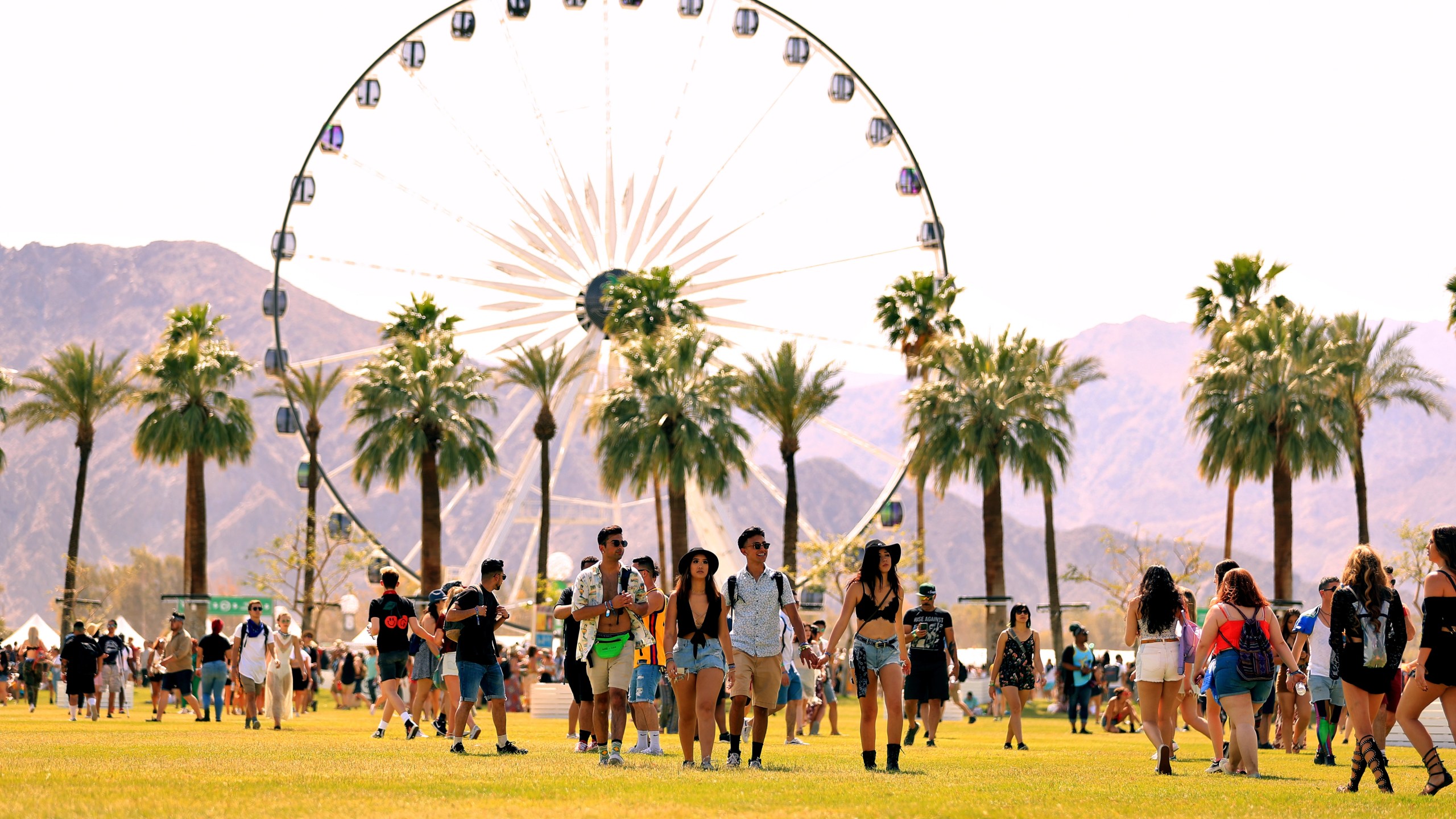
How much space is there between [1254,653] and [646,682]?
4.59m

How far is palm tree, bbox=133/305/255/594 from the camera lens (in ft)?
175

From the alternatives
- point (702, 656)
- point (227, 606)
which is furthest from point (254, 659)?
point (227, 606)

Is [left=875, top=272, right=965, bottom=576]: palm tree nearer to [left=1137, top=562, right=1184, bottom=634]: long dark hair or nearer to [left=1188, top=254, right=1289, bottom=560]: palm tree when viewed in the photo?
[left=1188, top=254, right=1289, bottom=560]: palm tree

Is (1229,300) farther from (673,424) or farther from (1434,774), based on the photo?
(1434,774)

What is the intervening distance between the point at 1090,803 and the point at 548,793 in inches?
133

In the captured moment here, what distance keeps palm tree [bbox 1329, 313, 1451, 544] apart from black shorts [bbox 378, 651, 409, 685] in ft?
110

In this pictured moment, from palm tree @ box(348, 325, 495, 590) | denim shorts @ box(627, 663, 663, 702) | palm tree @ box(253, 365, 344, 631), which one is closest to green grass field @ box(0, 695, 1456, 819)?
denim shorts @ box(627, 663, 663, 702)

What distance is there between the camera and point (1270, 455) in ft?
149

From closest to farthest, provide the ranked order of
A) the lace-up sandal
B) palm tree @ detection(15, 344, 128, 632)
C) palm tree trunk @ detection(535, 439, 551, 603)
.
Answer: the lace-up sandal → palm tree trunk @ detection(535, 439, 551, 603) → palm tree @ detection(15, 344, 128, 632)

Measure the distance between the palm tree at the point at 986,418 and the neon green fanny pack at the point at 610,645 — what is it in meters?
32.3

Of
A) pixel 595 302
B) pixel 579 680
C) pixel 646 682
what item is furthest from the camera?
pixel 595 302

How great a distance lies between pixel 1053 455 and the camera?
46.7m

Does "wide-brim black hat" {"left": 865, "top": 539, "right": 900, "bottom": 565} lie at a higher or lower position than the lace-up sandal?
higher

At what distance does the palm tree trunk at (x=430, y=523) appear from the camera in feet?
144
